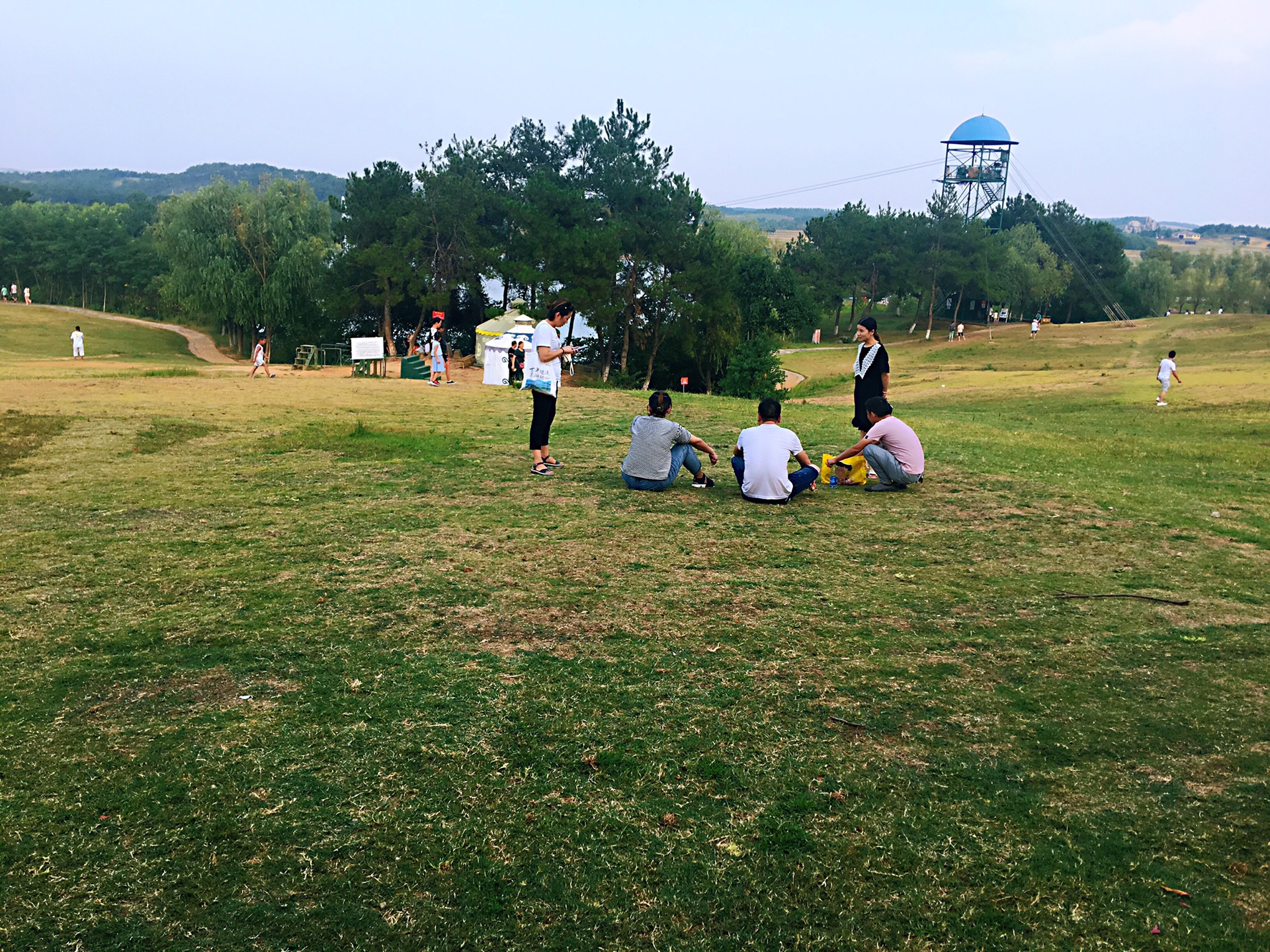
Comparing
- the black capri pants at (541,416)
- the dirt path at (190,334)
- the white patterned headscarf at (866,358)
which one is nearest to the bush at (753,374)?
the white patterned headscarf at (866,358)

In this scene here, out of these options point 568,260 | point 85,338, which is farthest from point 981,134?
point 85,338

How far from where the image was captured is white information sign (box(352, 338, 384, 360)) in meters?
35.0

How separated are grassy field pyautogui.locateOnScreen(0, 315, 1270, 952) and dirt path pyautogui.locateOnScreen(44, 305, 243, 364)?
54.7 m

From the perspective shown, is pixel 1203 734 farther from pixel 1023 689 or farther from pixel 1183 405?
pixel 1183 405

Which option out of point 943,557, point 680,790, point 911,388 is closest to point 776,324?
point 911,388

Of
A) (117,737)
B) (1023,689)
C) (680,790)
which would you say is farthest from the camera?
(1023,689)

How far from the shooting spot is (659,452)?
10203mm

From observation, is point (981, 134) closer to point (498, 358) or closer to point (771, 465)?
point (498, 358)

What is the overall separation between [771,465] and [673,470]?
3.80 feet

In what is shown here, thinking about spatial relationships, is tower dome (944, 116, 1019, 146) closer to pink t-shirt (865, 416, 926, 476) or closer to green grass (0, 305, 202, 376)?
green grass (0, 305, 202, 376)

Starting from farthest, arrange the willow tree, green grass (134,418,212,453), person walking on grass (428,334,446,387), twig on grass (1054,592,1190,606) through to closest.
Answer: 1. the willow tree
2. person walking on grass (428,334,446,387)
3. green grass (134,418,212,453)
4. twig on grass (1054,592,1190,606)

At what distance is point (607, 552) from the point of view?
797cm

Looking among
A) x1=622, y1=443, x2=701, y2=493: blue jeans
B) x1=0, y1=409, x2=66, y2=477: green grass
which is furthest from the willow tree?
x1=622, y1=443, x2=701, y2=493: blue jeans

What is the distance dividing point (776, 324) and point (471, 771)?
5941 cm
